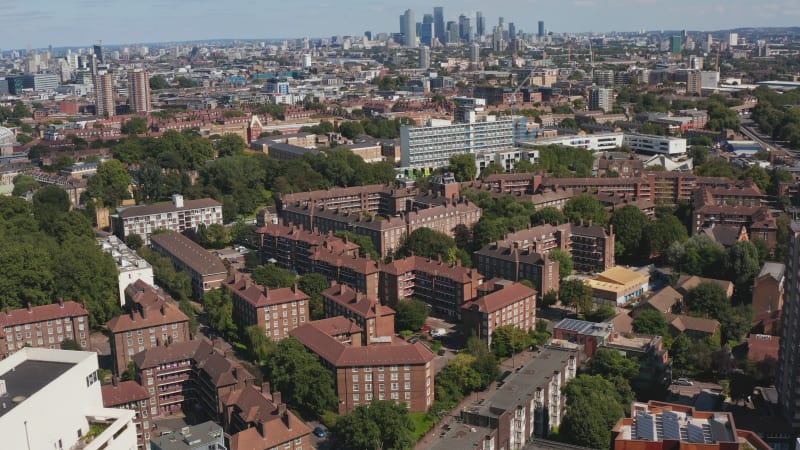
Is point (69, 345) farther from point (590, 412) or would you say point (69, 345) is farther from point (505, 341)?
point (590, 412)

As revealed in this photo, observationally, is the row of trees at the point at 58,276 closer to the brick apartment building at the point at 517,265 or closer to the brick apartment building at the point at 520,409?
the brick apartment building at the point at 517,265

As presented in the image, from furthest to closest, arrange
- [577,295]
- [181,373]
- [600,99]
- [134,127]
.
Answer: [600,99] → [134,127] → [577,295] → [181,373]

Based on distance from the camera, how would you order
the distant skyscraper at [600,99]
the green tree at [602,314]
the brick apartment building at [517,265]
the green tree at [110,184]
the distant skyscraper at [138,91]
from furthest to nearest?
1. the distant skyscraper at [138,91]
2. the distant skyscraper at [600,99]
3. the green tree at [110,184]
4. the brick apartment building at [517,265]
5. the green tree at [602,314]

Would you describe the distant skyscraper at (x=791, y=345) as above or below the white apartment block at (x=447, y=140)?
below

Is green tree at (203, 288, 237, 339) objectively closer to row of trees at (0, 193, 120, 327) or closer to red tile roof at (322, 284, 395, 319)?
red tile roof at (322, 284, 395, 319)

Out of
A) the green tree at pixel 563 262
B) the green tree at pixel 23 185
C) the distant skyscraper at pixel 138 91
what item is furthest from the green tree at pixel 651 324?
the distant skyscraper at pixel 138 91

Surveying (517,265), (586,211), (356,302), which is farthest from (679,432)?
(586,211)
